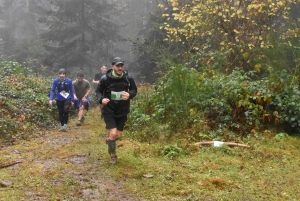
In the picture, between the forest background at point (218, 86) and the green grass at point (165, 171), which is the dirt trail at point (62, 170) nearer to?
the green grass at point (165, 171)

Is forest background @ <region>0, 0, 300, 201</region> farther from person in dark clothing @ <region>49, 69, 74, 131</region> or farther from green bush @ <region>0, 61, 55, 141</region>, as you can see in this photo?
person in dark clothing @ <region>49, 69, 74, 131</region>

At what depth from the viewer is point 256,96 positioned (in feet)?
26.1

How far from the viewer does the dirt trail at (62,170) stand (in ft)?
15.2

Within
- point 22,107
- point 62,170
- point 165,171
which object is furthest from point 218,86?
point 22,107

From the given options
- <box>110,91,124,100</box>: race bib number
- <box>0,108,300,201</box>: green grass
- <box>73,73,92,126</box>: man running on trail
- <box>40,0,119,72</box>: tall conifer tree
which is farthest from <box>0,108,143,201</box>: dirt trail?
<box>40,0,119,72</box>: tall conifer tree

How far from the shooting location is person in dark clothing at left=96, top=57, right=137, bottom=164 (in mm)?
6094

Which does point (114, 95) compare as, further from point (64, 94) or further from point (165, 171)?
point (64, 94)

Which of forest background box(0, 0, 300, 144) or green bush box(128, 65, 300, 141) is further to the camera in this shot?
forest background box(0, 0, 300, 144)

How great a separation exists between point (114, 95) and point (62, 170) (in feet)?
5.40

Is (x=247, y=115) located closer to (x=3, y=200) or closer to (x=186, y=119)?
(x=186, y=119)

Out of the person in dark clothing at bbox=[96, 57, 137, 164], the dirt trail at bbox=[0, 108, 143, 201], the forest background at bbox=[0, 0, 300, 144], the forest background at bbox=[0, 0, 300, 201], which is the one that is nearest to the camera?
the dirt trail at bbox=[0, 108, 143, 201]

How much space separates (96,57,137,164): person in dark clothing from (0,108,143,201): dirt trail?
2.04ft

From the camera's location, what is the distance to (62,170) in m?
5.75

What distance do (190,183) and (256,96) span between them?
379 cm
